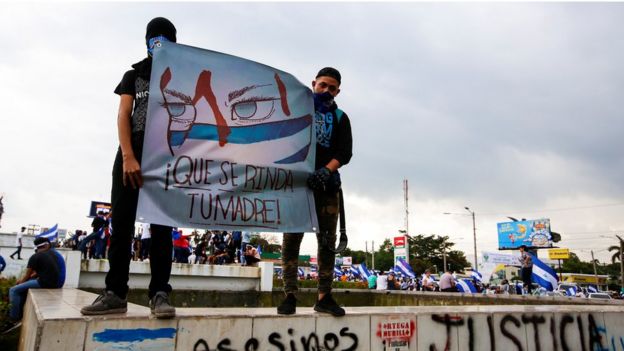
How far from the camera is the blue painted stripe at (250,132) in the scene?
3682 millimetres

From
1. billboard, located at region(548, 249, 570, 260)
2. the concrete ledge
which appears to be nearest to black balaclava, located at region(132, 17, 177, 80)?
the concrete ledge

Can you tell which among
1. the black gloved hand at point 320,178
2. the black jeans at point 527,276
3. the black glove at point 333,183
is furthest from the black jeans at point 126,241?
the black jeans at point 527,276

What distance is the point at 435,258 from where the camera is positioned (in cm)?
9006

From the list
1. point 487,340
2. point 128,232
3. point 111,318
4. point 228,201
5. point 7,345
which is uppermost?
point 228,201

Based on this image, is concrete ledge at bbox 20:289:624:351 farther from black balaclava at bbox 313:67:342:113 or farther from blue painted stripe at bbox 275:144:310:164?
black balaclava at bbox 313:67:342:113

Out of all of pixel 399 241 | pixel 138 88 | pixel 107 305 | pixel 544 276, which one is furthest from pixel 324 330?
pixel 399 241

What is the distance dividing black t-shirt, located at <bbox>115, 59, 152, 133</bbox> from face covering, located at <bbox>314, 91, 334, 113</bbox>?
1.61m

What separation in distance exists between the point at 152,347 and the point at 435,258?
92.9 meters

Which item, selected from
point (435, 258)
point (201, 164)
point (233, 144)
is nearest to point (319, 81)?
point (233, 144)

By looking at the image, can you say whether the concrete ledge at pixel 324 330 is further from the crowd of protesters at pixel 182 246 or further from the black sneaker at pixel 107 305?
the crowd of protesters at pixel 182 246

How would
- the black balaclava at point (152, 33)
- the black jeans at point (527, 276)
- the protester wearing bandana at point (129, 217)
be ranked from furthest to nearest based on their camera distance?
the black jeans at point (527, 276) < the black balaclava at point (152, 33) < the protester wearing bandana at point (129, 217)

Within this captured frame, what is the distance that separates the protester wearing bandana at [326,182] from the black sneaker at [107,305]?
135 cm

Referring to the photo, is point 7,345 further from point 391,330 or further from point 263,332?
point 391,330

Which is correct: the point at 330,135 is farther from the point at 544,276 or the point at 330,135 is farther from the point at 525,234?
the point at 525,234
